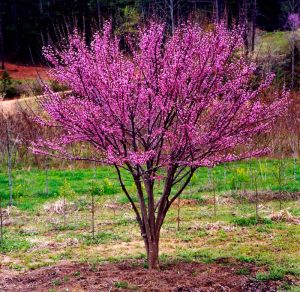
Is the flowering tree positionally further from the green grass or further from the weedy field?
the green grass

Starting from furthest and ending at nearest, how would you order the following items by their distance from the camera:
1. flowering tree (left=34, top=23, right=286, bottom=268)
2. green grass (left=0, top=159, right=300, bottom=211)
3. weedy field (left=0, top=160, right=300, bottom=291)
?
green grass (left=0, top=159, right=300, bottom=211) < weedy field (left=0, top=160, right=300, bottom=291) < flowering tree (left=34, top=23, right=286, bottom=268)

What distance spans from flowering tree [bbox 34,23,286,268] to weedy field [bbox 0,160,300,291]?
102cm

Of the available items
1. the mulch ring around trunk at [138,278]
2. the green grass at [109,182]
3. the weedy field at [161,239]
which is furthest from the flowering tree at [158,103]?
the green grass at [109,182]

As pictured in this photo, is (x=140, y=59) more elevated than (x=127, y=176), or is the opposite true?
(x=140, y=59)

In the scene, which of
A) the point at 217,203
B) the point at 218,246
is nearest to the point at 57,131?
the point at 217,203

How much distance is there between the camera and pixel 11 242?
913cm

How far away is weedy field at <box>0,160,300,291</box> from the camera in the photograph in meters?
6.90

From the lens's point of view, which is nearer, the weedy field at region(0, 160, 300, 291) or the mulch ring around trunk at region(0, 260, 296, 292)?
the mulch ring around trunk at region(0, 260, 296, 292)

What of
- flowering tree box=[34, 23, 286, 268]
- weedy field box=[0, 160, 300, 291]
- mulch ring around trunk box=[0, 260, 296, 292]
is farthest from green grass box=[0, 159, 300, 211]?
flowering tree box=[34, 23, 286, 268]

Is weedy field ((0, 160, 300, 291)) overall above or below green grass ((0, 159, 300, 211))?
above

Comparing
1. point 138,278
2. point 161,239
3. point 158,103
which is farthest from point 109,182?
point 158,103

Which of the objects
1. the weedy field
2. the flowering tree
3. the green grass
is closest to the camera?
the flowering tree

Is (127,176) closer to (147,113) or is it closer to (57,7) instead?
(147,113)

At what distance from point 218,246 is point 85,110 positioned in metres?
3.50
